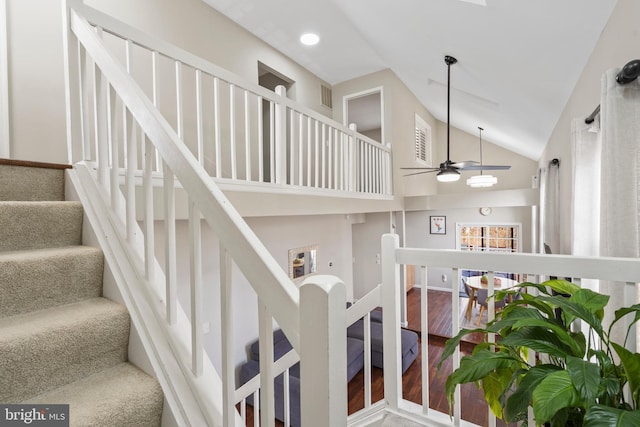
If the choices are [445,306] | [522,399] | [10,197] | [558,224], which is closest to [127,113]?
[10,197]

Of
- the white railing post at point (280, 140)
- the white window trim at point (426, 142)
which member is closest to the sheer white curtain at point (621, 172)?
the white railing post at point (280, 140)

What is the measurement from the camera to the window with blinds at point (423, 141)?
21.1 feet

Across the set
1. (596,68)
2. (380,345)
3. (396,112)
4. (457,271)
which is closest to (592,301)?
(457,271)

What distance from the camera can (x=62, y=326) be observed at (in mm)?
952

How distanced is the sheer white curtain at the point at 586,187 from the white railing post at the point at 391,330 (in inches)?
61.1

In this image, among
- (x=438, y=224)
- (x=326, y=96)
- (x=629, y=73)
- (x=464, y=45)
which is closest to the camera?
(x=629, y=73)

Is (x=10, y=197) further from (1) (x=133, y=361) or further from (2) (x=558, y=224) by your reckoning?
(2) (x=558, y=224)

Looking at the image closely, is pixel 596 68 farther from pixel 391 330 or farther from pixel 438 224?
pixel 438 224

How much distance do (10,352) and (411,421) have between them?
1.65 m

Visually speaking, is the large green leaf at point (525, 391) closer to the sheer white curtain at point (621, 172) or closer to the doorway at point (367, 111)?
the sheer white curtain at point (621, 172)

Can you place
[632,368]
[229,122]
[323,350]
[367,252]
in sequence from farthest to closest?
1. [367,252]
2. [229,122]
3. [632,368]
4. [323,350]

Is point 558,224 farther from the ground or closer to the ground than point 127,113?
closer to the ground

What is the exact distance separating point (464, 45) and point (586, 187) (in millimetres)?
1793

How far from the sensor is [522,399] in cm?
80
